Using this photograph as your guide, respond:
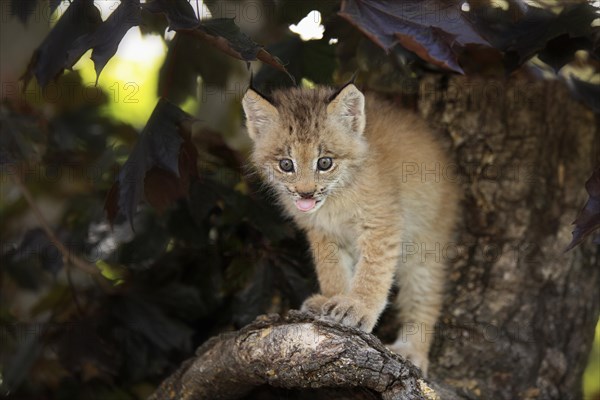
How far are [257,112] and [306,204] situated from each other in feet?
1.71

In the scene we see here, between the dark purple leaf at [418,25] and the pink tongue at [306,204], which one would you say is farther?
the pink tongue at [306,204]

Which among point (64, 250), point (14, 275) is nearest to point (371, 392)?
point (64, 250)

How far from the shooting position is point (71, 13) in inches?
134

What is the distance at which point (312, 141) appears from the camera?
367cm

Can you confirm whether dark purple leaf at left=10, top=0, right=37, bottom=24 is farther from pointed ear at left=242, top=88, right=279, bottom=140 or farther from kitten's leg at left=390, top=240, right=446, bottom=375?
kitten's leg at left=390, top=240, right=446, bottom=375

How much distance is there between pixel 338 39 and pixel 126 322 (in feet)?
5.94

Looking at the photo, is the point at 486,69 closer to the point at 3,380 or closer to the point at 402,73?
the point at 402,73

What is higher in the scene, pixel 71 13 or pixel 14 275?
pixel 71 13

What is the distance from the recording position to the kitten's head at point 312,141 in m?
3.62

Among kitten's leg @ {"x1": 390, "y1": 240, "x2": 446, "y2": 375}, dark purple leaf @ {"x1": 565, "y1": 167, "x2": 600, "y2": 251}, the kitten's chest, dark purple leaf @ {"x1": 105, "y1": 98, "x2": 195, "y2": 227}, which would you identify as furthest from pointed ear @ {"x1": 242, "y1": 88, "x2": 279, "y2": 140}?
dark purple leaf @ {"x1": 565, "y1": 167, "x2": 600, "y2": 251}

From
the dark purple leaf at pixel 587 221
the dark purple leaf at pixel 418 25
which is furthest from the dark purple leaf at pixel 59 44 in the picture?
the dark purple leaf at pixel 587 221

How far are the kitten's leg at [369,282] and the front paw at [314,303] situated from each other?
89mm

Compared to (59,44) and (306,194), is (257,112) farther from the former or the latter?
(59,44)

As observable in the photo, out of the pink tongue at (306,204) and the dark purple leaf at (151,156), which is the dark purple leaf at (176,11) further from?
the pink tongue at (306,204)
